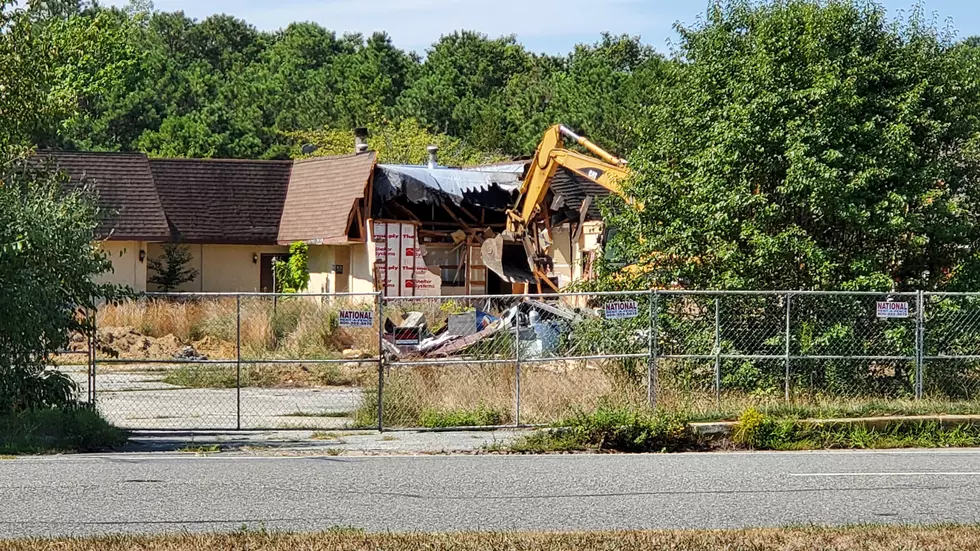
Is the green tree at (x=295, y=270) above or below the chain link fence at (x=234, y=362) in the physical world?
above

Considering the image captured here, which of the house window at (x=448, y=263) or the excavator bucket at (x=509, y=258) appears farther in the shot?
the house window at (x=448, y=263)

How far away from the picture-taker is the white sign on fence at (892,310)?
17.4m

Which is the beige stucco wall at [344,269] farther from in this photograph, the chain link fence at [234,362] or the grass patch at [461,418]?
the grass patch at [461,418]

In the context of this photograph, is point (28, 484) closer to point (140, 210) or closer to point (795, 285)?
point (795, 285)

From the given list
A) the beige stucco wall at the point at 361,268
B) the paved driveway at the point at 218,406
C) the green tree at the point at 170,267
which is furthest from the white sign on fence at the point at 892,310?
the green tree at the point at 170,267

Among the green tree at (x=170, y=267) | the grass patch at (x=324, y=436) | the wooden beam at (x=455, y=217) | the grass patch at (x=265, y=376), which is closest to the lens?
the grass patch at (x=324, y=436)

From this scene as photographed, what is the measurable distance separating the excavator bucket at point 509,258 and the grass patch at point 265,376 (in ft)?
31.6

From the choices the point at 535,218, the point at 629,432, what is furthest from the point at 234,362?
the point at 535,218

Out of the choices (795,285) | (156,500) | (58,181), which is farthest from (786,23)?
(156,500)

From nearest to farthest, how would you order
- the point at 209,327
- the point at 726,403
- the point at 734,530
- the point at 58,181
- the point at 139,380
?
the point at 734,530, the point at 726,403, the point at 58,181, the point at 139,380, the point at 209,327

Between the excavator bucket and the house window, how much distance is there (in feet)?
15.2

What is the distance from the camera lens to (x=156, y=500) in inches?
428

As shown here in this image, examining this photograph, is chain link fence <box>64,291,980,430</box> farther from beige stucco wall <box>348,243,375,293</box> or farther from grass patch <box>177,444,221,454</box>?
beige stucco wall <box>348,243,375,293</box>

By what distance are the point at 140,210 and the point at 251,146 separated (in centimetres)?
2561
